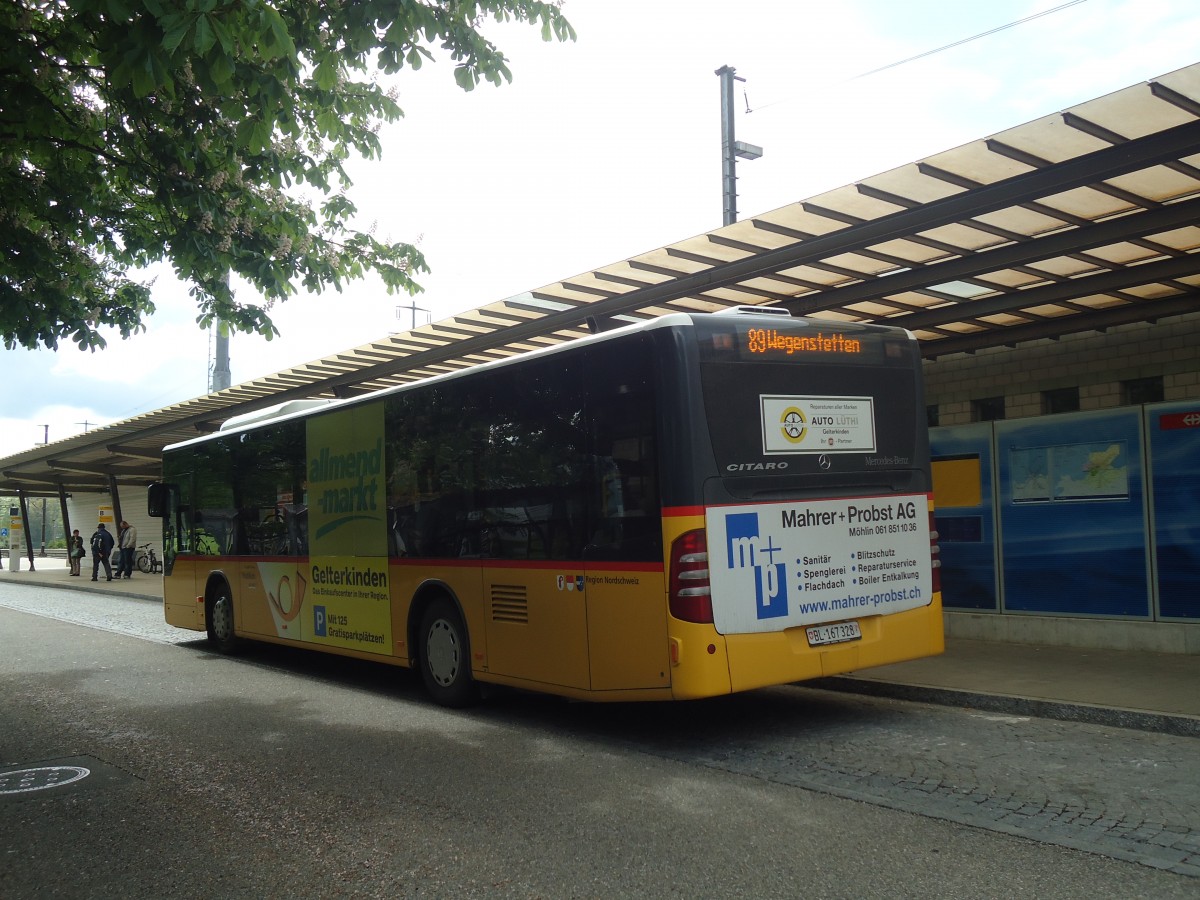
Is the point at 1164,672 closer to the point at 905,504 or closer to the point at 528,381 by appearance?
the point at 905,504

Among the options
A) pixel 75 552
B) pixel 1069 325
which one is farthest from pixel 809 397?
pixel 75 552

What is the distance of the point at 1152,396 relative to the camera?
1230 cm

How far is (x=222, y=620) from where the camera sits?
1377 centimetres

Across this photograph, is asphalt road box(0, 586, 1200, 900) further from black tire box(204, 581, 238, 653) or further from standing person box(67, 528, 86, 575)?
standing person box(67, 528, 86, 575)

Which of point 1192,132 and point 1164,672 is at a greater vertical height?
point 1192,132

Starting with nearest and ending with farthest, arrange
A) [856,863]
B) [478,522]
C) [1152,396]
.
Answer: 1. [856,863]
2. [478,522]
3. [1152,396]

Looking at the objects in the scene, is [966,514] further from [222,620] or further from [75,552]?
[75,552]

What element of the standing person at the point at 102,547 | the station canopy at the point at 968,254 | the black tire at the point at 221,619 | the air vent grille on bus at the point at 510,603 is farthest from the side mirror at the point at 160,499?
the standing person at the point at 102,547

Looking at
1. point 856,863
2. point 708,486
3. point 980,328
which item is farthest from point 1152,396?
point 856,863

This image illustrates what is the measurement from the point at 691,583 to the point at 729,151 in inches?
584

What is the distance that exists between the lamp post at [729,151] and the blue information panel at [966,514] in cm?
819

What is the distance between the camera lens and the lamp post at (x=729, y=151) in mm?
19266

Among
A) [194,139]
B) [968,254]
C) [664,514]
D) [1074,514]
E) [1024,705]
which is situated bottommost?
[1024,705]

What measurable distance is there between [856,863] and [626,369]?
3.56 m
